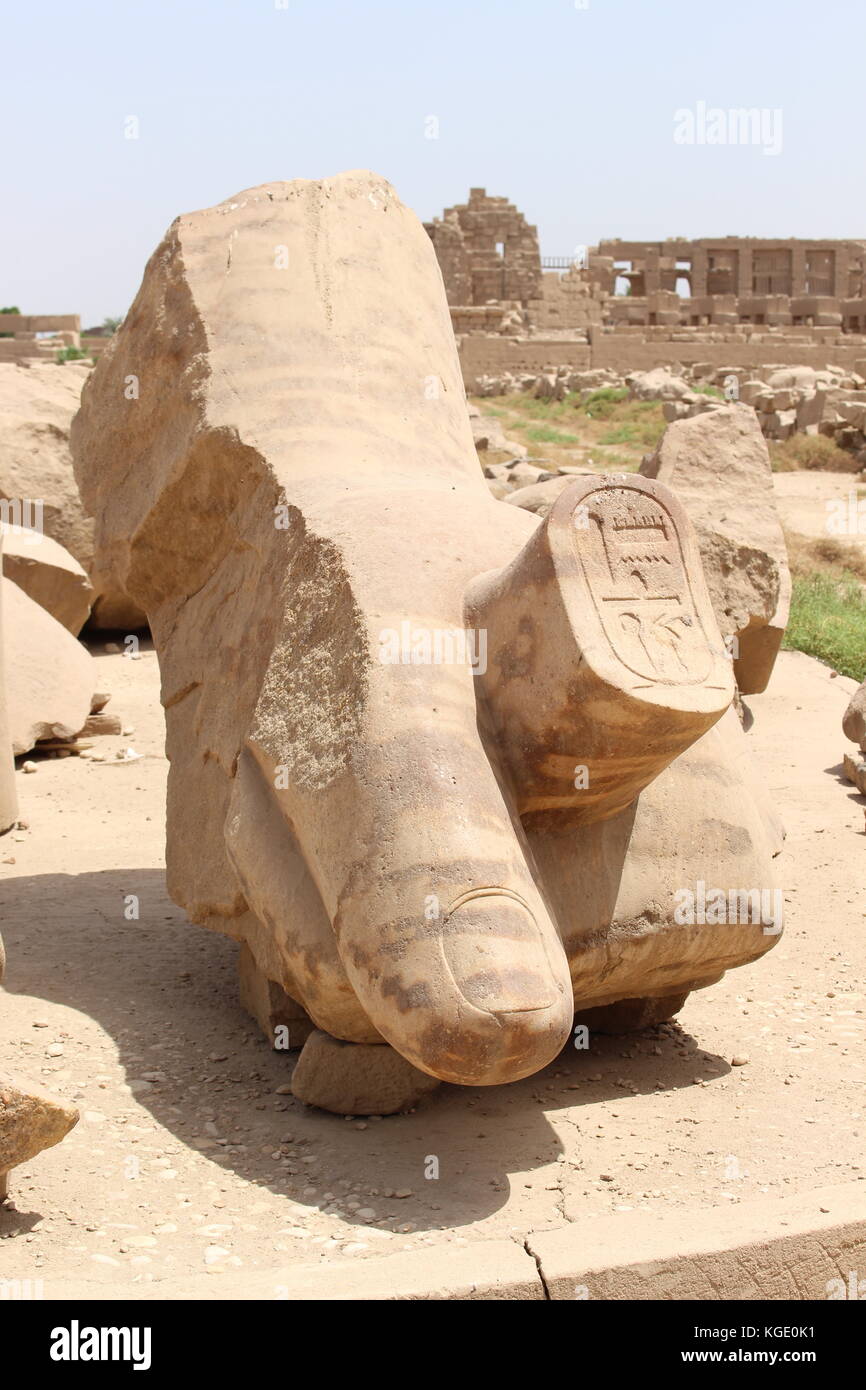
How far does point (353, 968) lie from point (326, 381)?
1.88 metres

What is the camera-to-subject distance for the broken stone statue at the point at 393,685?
10.6 feet

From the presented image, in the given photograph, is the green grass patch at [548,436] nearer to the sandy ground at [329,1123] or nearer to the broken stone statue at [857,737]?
the broken stone statue at [857,737]

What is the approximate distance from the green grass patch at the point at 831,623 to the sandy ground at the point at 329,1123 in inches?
165

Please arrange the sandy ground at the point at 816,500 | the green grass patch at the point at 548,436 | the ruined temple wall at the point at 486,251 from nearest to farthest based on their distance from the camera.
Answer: the sandy ground at the point at 816,500
the green grass patch at the point at 548,436
the ruined temple wall at the point at 486,251

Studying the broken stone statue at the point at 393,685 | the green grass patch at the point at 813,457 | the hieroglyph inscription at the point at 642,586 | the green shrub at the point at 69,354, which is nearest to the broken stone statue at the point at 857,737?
the broken stone statue at the point at 393,685

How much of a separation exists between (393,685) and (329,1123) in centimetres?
106

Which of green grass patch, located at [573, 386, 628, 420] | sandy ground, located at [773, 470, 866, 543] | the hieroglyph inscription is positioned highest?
the hieroglyph inscription

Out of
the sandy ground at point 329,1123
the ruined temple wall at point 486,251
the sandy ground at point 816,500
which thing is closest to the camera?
the sandy ground at point 329,1123

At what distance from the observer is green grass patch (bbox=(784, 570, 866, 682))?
30.9ft

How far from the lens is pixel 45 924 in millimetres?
5117

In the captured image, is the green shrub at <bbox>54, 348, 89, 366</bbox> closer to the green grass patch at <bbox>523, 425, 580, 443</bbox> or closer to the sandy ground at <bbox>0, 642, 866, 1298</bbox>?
the green grass patch at <bbox>523, 425, 580, 443</bbox>

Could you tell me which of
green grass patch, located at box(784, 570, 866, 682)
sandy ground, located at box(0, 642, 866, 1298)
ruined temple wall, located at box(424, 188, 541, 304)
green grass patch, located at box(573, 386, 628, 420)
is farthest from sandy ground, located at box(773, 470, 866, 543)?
ruined temple wall, located at box(424, 188, 541, 304)

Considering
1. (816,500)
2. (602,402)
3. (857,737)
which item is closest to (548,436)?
(602,402)

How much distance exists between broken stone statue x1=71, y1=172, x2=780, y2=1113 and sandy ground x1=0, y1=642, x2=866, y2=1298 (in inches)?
7.1
